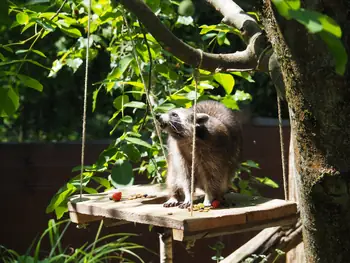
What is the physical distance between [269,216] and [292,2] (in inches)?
55.7

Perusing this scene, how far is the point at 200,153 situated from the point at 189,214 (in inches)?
28.3

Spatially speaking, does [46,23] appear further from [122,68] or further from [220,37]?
[220,37]

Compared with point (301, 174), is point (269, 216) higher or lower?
lower

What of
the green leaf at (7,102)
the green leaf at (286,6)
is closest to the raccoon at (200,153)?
the green leaf at (7,102)

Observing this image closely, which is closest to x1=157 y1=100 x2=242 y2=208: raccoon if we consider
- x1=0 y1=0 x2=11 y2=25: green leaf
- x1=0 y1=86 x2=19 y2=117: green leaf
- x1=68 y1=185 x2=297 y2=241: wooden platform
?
x1=68 y1=185 x2=297 y2=241: wooden platform

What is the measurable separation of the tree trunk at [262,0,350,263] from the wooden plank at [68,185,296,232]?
51 centimetres

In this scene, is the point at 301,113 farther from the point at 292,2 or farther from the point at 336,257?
the point at 292,2

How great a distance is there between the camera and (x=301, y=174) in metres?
1.42

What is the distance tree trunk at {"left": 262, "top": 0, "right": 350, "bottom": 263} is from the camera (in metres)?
1.27

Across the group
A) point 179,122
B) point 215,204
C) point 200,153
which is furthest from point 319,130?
point 179,122

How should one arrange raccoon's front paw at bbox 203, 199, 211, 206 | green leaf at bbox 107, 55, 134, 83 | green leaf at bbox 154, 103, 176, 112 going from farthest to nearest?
green leaf at bbox 107, 55, 134, 83, green leaf at bbox 154, 103, 176, 112, raccoon's front paw at bbox 203, 199, 211, 206

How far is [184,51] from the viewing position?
1849mm

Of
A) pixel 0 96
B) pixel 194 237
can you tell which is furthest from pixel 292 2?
pixel 0 96

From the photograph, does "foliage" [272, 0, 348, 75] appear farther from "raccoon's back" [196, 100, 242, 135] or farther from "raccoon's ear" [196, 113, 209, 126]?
"raccoon's back" [196, 100, 242, 135]
